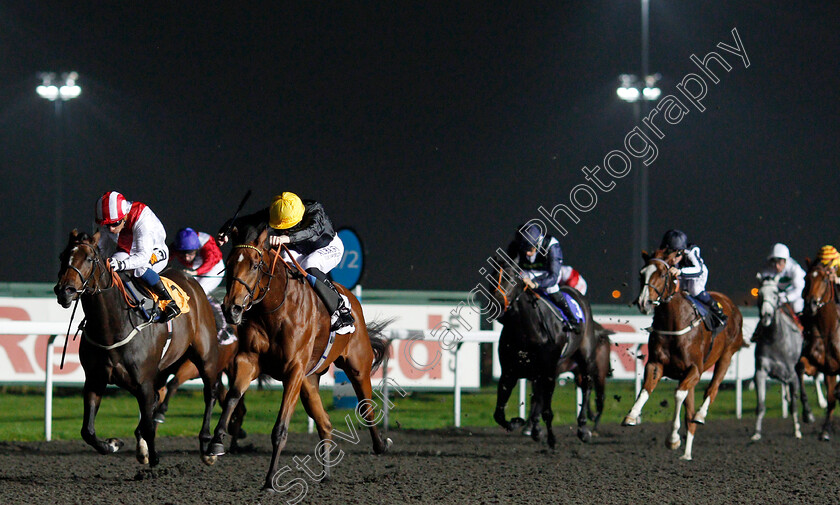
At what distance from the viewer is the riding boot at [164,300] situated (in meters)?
5.32

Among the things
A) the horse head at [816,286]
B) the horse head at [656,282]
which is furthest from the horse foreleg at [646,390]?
the horse head at [816,286]

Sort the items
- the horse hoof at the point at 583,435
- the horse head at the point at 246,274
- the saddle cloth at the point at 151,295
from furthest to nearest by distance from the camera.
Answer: the horse hoof at the point at 583,435 < the saddle cloth at the point at 151,295 < the horse head at the point at 246,274

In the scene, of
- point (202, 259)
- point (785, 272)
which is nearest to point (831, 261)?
point (785, 272)

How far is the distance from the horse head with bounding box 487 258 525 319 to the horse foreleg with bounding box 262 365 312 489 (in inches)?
87.5

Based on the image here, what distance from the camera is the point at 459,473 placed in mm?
5719

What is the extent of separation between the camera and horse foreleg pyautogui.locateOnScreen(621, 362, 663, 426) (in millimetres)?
5988

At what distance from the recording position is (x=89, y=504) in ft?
14.1

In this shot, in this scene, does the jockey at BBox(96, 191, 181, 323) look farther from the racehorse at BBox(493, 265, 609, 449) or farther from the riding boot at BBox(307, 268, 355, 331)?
the racehorse at BBox(493, 265, 609, 449)

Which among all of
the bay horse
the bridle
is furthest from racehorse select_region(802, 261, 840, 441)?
the bridle

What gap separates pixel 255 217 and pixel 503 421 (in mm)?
2705

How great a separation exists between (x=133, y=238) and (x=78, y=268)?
0.64 metres

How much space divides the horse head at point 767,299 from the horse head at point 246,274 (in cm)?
536

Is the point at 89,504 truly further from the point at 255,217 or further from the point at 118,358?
the point at 255,217

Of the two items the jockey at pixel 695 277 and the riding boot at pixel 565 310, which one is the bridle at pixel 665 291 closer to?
the jockey at pixel 695 277
